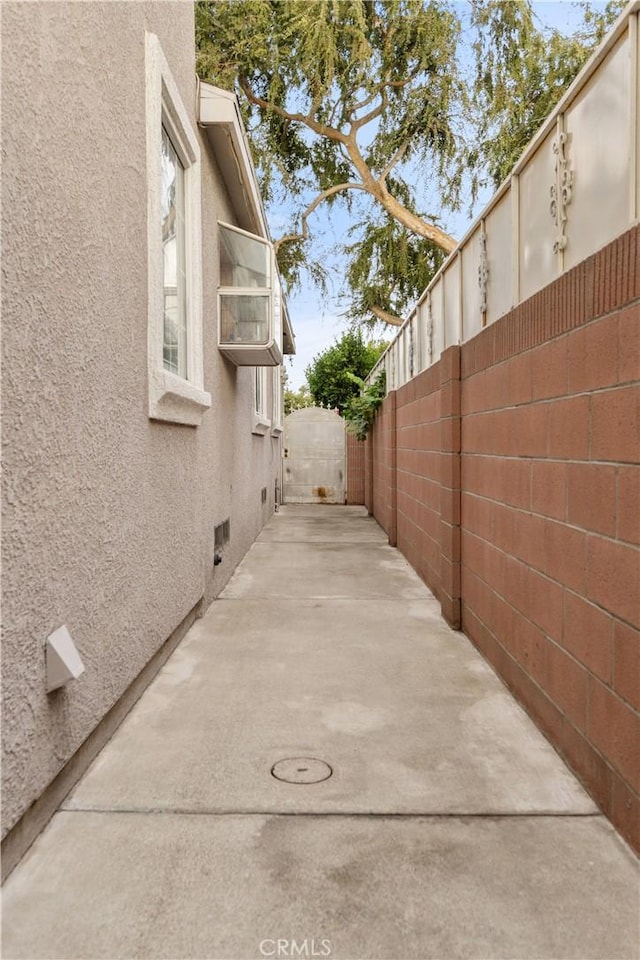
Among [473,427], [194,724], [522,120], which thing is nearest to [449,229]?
[522,120]

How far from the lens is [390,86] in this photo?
49.3 feet

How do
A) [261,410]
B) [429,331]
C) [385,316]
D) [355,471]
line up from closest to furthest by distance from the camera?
[429,331]
[261,410]
[355,471]
[385,316]

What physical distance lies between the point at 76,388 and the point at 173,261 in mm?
2455

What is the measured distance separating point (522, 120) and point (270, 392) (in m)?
7.86

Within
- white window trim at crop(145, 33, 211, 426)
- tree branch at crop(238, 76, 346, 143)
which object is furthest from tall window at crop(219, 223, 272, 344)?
tree branch at crop(238, 76, 346, 143)

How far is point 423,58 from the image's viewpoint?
46.4 feet

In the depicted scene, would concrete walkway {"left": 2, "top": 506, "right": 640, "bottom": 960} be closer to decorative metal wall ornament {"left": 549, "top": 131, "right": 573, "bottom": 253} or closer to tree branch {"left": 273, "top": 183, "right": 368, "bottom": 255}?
decorative metal wall ornament {"left": 549, "top": 131, "right": 573, "bottom": 253}

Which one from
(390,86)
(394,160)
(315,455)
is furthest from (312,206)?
(315,455)

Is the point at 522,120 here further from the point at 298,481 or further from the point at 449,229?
the point at 298,481

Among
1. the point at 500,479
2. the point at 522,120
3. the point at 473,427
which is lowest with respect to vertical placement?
the point at 500,479

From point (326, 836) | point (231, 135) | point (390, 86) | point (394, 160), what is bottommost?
point (326, 836)

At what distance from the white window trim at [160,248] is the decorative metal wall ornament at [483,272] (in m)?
2.02

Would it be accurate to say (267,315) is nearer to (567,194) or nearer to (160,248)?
(160,248)

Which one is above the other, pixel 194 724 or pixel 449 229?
pixel 449 229
